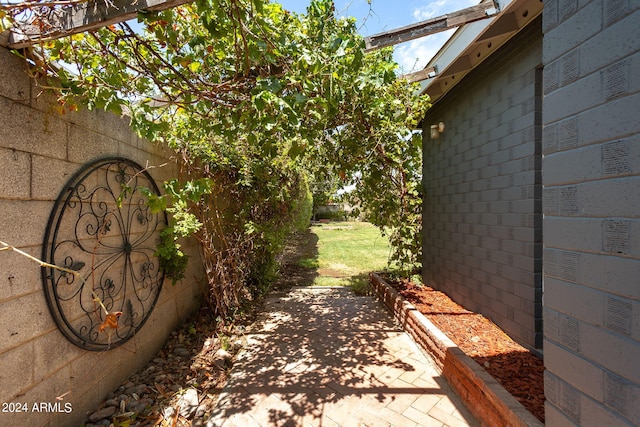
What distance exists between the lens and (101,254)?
7.99 ft

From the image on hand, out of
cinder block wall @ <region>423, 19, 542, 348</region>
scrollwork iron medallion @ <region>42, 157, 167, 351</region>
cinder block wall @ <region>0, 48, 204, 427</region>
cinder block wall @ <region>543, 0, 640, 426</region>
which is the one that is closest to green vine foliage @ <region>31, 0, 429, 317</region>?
cinder block wall @ <region>0, 48, 204, 427</region>

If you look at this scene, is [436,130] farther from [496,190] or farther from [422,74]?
[496,190]

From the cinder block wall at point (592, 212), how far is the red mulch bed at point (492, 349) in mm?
1041

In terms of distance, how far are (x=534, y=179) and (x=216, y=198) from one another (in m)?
4.04

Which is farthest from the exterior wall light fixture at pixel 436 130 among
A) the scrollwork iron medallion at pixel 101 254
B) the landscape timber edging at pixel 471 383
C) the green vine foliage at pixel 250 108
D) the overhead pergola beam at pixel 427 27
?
the scrollwork iron medallion at pixel 101 254

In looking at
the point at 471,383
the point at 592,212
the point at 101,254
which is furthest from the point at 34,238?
the point at 471,383

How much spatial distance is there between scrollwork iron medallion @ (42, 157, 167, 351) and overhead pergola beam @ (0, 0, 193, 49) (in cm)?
89

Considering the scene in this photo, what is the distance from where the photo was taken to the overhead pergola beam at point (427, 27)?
285 cm

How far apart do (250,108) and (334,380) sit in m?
2.74

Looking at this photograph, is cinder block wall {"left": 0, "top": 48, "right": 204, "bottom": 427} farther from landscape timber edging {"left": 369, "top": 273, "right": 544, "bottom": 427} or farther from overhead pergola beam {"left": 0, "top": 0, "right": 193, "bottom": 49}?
landscape timber edging {"left": 369, "top": 273, "right": 544, "bottom": 427}

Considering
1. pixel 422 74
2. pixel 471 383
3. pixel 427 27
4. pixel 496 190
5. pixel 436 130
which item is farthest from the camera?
pixel 436 130

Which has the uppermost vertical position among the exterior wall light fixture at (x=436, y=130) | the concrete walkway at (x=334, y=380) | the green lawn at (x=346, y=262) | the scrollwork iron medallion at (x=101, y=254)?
the exterior wall light fixture at (x=436, y=130)

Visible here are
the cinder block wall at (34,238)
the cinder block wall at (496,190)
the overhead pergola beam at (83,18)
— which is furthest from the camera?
the cinder block wall at (496,190)

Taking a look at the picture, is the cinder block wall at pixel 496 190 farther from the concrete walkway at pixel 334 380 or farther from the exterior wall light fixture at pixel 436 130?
the concrete walkway at pixel 334 380
